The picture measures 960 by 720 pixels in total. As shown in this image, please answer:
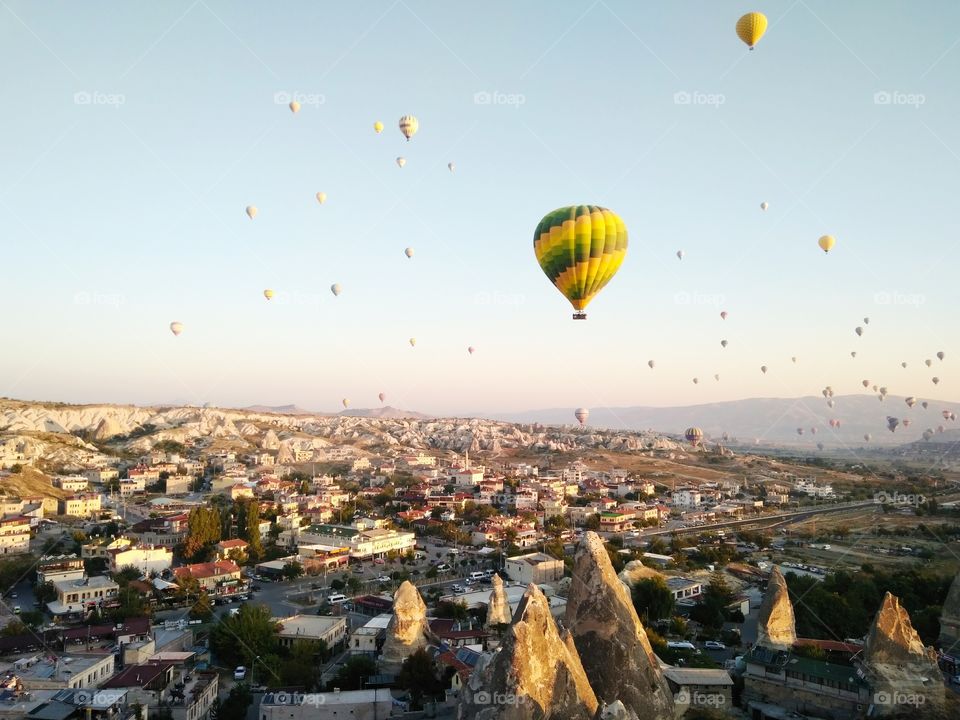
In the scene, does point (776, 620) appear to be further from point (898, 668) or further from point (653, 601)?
point (653, 601)

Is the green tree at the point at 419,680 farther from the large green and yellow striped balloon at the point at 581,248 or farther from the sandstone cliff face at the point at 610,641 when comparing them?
the large green and yellow striped balloon at the point at 581,248

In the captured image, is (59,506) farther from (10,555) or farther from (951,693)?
(951,693)

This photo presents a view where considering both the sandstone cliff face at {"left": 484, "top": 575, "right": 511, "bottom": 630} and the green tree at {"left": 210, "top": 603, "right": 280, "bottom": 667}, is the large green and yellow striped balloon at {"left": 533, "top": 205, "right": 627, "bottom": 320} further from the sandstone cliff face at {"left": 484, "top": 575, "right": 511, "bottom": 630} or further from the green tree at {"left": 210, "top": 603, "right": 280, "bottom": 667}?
the green tree at {"left": 210, "top": 603, "right": 280, "bottom": 667}

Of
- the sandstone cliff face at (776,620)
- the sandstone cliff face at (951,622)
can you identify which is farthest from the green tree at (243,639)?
the sandstone cliff face at (951,622)

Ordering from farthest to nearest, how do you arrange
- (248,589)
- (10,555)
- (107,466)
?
1. (107,466)
2. (10,555)
3. (248,589)

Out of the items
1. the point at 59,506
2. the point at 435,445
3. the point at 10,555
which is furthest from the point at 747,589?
the point at 435,445

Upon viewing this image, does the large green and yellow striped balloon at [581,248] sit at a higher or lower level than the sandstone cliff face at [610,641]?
higher
